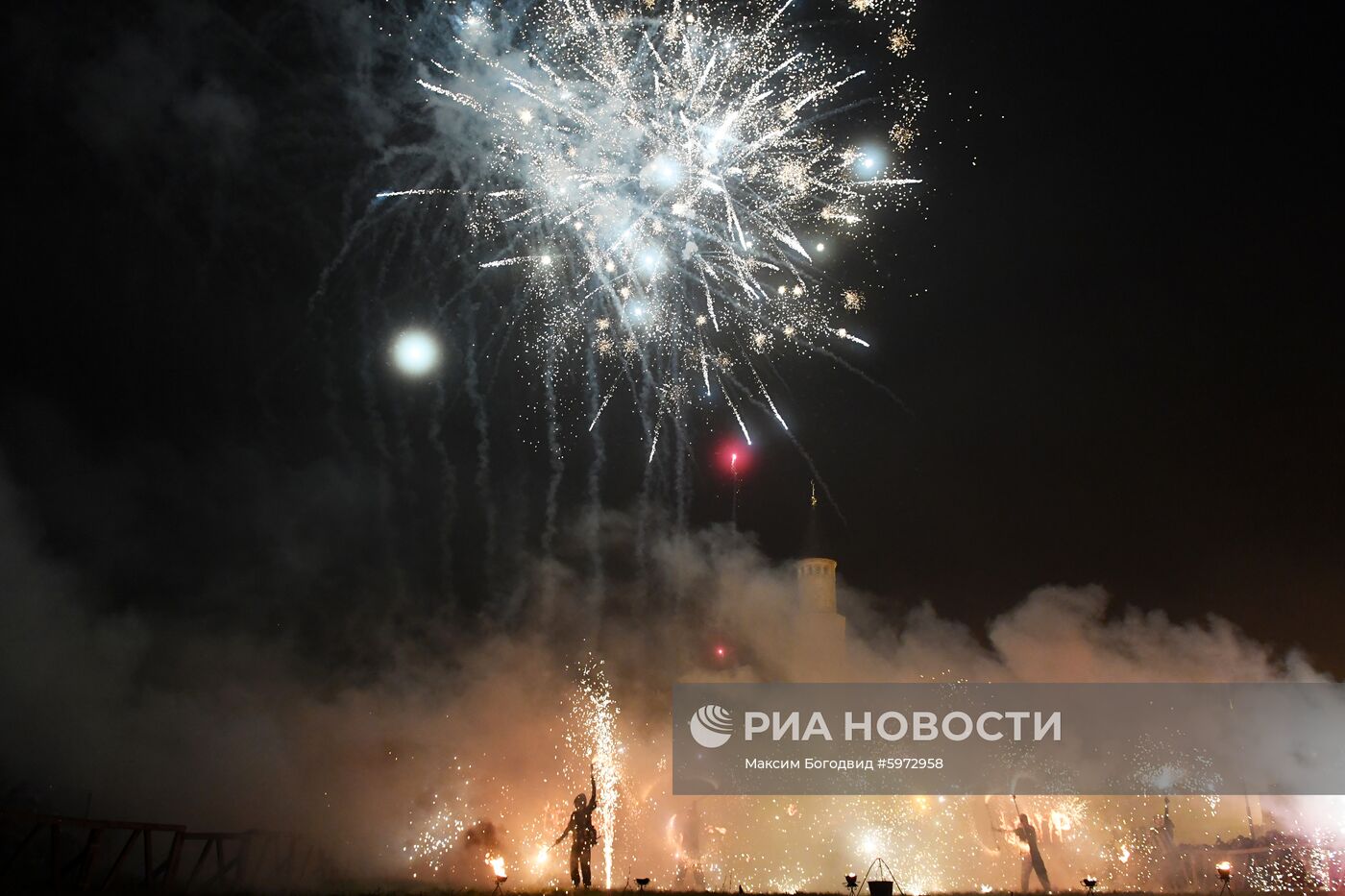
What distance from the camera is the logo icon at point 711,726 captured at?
1082 inches

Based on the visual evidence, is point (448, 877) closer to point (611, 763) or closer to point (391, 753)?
point (391, 753)

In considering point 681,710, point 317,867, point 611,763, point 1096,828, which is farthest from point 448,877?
point 1096,828

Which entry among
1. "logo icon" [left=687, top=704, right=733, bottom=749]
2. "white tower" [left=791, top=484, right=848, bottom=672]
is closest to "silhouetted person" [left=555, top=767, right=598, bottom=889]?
"logo icon" [left=687, top=704, right=733, bottom=749]

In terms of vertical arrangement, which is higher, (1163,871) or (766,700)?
(766,700)

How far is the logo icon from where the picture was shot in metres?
27.5

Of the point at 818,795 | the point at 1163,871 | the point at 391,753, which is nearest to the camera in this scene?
the point at 391,753

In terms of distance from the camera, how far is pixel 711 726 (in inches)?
1094

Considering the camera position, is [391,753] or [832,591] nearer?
[391,753]

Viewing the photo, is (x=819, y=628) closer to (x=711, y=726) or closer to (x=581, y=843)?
(x=711, y=726)

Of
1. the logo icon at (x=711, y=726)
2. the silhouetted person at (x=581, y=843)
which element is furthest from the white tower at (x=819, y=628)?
the silhouetted person at (x=581, y=843)

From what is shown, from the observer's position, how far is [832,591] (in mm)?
45750

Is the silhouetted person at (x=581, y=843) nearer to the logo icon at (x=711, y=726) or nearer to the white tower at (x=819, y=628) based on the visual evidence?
the logo icon at (x=711, y=726)

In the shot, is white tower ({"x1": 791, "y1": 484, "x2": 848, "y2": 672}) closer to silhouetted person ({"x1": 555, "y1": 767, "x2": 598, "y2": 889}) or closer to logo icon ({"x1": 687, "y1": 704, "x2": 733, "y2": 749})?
logo icon ({"x1": 687, "y1": 704, "x2": 733, "y2": 749})

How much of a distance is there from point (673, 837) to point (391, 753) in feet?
A: 33.9
